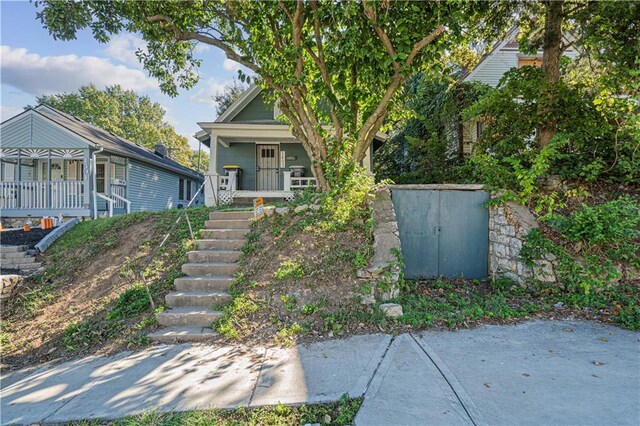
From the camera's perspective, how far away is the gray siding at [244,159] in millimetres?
12297

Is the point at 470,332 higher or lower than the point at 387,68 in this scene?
lower

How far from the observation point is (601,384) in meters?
2.58

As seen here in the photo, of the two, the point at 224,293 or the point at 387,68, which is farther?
the point at 387,68

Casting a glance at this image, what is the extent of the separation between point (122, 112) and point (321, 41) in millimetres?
34803

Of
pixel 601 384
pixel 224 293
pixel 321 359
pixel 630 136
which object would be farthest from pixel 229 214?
pixel 630 136

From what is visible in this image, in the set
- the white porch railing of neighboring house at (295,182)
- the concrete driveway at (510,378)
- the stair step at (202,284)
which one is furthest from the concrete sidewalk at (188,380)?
the white porch railing of neighboring house at (295,182)

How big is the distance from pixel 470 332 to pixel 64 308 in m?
6.00

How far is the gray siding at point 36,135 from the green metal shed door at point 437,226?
11.8 m

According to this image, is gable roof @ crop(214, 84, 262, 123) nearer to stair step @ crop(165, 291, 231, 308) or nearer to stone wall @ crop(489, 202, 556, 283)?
stair step @ crop(165, 291, 231, 308)

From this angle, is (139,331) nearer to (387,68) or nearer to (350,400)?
(350,400)

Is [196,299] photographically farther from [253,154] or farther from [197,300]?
[253,154]

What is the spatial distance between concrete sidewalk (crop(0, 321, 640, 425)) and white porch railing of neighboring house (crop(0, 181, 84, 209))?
9.51 m

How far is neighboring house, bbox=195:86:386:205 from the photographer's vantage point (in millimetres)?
10367

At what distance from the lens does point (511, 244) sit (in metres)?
5.14
